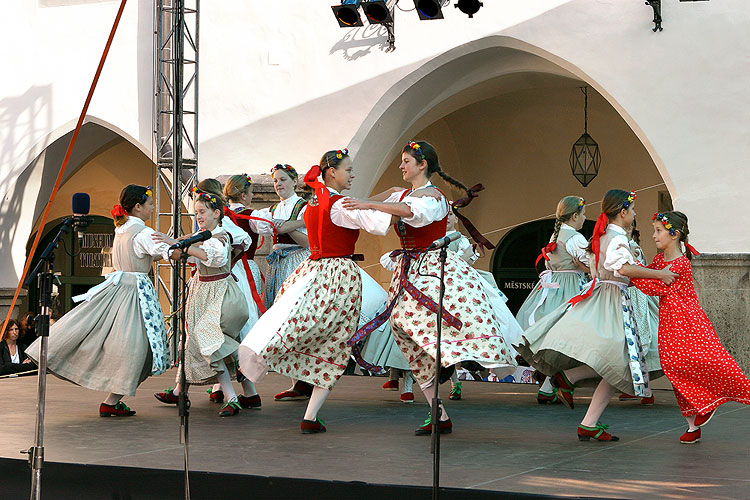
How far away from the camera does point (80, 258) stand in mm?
15273

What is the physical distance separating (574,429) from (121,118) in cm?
692

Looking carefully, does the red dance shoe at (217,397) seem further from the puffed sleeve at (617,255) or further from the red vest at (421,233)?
the puffed sleeve at (617,255)

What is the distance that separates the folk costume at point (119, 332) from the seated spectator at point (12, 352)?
4.09 meters

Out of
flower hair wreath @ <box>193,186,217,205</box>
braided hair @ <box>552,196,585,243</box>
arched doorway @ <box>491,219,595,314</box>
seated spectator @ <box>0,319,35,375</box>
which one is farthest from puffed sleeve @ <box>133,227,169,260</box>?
arched doorway @ <box>491,219,595,314</box>

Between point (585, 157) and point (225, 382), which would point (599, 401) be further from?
point (585, 157)

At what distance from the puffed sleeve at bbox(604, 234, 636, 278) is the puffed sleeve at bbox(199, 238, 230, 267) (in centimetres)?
247

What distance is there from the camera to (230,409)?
6562 millimetres

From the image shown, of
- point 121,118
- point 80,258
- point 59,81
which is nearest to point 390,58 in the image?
point 121,118

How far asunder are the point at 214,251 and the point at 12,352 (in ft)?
16.5

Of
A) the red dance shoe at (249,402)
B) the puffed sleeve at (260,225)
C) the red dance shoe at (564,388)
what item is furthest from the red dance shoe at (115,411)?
the red dance shoe at (564,388)

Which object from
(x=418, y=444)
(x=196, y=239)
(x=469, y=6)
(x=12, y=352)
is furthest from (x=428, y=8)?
(x=12, y=352)

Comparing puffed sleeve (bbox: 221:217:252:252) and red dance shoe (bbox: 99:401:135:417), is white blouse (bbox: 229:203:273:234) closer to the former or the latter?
puffed sleeve (bbox: 221:217:252:252)

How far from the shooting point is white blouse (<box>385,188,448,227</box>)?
5430mm

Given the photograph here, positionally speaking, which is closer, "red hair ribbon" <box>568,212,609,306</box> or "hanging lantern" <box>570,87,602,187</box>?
"red hair ribbon" <box>568,212,609,306</box>
